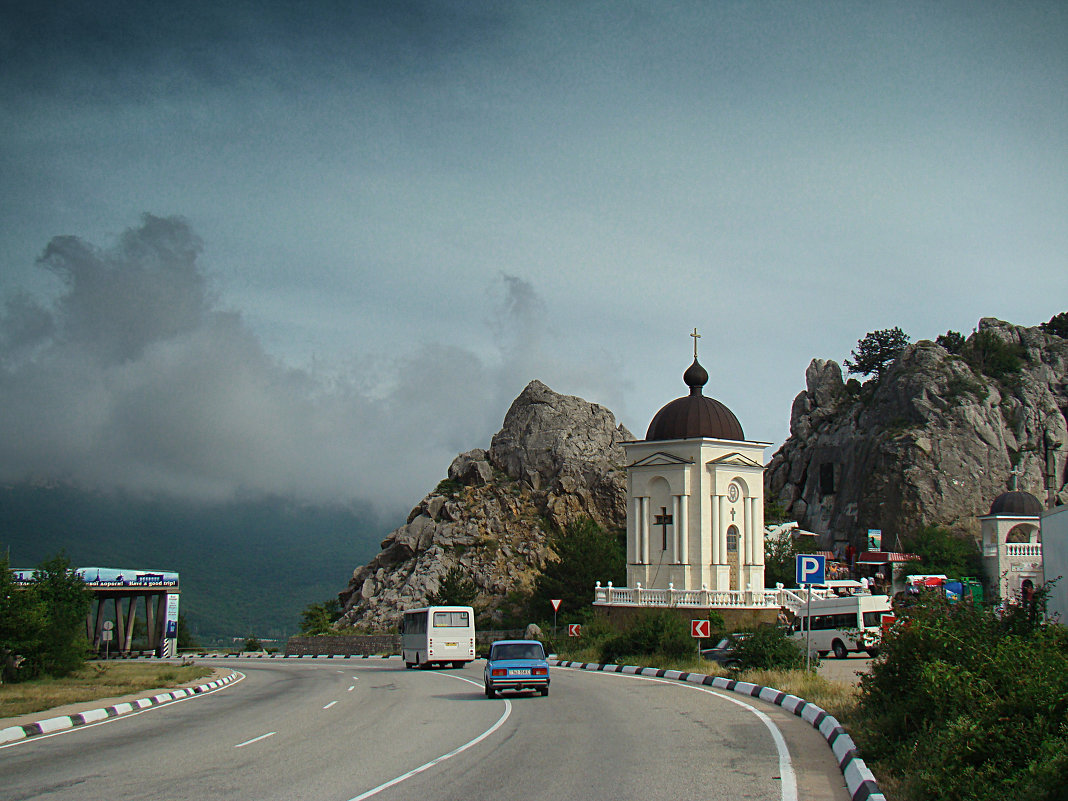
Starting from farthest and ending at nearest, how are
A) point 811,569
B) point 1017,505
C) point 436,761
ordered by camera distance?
point 1017,505 → point 811,569 → point 436,761

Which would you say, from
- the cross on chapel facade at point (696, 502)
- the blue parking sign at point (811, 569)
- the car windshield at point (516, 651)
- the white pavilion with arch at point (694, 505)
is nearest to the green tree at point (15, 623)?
the car windshield at point (516, 651)

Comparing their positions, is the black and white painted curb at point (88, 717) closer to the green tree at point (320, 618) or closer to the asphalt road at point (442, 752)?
the asphalt road at point (442, 752)

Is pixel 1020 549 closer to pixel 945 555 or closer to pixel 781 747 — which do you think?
pixel 945 555

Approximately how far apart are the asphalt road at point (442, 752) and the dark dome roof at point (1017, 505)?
1838 inches

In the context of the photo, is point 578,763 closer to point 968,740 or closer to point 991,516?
point 968,740

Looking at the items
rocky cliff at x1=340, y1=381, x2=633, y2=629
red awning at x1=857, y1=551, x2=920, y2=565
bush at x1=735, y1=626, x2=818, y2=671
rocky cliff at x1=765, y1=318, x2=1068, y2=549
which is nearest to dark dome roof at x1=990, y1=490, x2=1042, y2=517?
red awning at x1=857, y1=551, x2=920, y2=565

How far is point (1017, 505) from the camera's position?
2488 inches

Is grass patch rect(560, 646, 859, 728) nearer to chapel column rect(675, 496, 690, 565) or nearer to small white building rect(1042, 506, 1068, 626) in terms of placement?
small white building rect(1042, 506, 1068, 626)

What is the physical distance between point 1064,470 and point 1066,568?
61.1 m

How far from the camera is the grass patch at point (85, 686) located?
22109 millimetres

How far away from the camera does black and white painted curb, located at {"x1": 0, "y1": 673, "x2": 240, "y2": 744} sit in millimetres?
17031

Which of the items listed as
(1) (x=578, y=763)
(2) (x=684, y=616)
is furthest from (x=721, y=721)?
(2) (x=684, y=616)

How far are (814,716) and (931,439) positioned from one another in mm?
58785

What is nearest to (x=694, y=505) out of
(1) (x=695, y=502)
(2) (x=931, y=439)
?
(1) (x=695, y=502)
